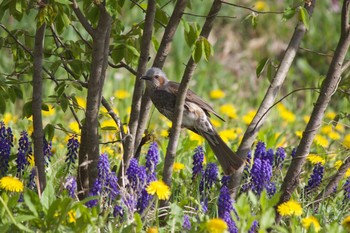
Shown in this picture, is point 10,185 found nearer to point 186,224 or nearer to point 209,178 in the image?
point 186,224

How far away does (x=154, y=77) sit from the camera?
13.6ft

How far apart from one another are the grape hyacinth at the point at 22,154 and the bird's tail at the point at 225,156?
3.34 ft

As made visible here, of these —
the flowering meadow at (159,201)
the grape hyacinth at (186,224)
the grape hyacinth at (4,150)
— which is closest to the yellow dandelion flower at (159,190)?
the flowering meadow at (159,201)

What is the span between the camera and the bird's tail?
3977 millimetres

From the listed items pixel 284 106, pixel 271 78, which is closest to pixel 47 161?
pixel 271 78

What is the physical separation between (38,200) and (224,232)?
82cm

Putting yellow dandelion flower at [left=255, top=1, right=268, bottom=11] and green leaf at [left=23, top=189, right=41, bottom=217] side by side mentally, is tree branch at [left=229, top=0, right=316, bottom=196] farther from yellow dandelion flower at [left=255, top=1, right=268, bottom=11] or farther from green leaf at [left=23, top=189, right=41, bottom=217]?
yellow dandelion flower at [left=255, top=1, right=268, bottom=11]

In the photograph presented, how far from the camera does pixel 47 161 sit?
14.4ft

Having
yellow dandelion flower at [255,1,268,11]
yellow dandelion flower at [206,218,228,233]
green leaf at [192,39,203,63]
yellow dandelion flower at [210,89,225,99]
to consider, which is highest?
yellow dandelion flower at [255,1,268,11]

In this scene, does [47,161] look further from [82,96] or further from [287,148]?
[82,96]

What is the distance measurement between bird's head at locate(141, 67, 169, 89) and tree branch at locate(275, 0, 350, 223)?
0.84 metres

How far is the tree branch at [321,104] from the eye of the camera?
12.3ft

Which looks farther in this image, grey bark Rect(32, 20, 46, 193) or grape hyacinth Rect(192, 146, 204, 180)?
grape hyacinth Rect(192, 146, 204, 180)

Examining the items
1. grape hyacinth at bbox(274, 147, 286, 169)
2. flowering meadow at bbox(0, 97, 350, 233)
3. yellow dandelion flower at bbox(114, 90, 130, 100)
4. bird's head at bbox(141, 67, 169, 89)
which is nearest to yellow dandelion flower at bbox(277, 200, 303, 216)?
flowering meadow at bbox(0, 97, 350, 233)
